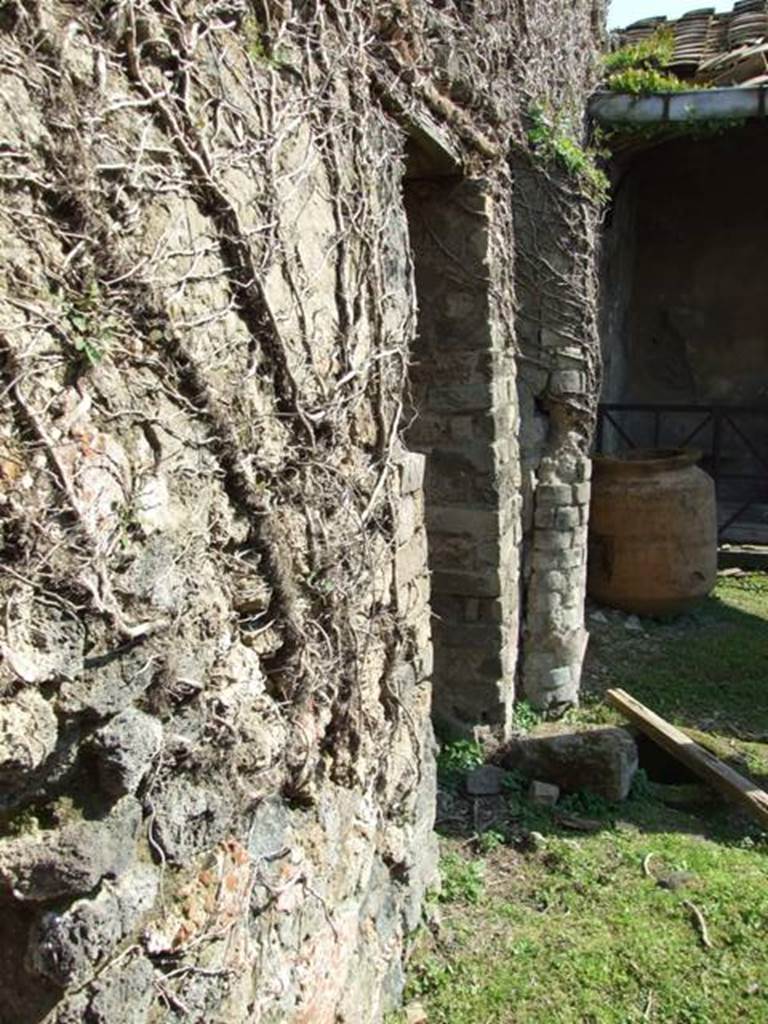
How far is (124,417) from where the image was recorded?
5.18 feet

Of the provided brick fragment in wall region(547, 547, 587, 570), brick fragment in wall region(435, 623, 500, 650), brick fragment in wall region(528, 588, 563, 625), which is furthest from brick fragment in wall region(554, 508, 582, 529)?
brick fragment in wall region(435, 623, 500, 650)

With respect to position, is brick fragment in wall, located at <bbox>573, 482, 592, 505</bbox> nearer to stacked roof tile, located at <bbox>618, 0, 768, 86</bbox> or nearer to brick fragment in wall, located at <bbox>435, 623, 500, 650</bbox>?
brick fragment in wall, located at <bbox>435, 623, 500, 650</bbox>

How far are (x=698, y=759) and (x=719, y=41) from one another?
565 cm

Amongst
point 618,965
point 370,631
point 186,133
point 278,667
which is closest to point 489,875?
point 618,965

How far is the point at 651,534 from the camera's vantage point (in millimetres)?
5852

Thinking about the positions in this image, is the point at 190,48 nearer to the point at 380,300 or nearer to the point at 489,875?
the point at 380,300

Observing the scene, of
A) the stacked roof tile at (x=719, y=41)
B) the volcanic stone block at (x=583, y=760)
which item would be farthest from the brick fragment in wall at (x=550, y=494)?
the stacked roof tile at (x=719, y=41)

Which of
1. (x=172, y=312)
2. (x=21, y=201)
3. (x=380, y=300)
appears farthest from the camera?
(x=380, y=300)

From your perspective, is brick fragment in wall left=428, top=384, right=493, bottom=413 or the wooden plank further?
brick fragment in wall left=428, top=384, right=493, bottom=413

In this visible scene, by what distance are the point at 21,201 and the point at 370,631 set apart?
61.4 inches

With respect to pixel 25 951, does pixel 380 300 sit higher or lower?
higher

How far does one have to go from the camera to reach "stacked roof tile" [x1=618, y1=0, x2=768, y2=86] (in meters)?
6.43

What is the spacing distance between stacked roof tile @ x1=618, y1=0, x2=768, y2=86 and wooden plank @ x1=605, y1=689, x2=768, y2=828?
426 centimetres

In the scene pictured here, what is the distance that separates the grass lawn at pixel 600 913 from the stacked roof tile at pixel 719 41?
14.6ft
